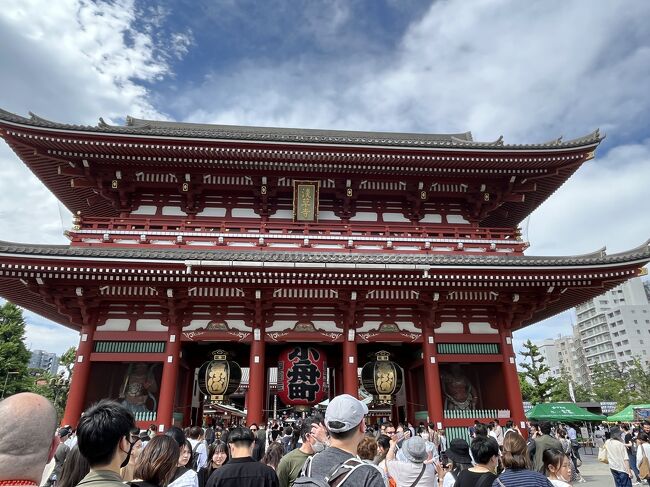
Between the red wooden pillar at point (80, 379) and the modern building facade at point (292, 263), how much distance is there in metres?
0.05

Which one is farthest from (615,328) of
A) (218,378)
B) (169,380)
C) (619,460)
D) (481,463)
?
(481,463)

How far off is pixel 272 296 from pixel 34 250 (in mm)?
6725

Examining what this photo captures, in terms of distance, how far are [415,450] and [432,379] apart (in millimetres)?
8977

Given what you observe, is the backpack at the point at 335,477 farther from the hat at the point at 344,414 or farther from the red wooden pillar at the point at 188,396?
the red wooden pillar at the point at 188,396

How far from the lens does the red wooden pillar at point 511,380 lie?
42.2 ft

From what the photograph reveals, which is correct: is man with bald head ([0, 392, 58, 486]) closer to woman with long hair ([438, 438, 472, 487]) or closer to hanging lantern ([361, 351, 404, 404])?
woman with long hair ([438, 438, 472, 487])

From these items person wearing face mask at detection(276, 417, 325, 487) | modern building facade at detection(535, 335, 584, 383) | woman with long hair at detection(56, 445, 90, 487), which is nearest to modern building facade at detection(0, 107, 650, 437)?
person wearing face mask at detection(276, 417, 325, 487)

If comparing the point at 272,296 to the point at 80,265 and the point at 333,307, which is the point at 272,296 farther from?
the point at 80,265

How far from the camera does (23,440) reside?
5.97 feet

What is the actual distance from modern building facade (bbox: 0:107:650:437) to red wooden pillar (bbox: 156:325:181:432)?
0.06 metres

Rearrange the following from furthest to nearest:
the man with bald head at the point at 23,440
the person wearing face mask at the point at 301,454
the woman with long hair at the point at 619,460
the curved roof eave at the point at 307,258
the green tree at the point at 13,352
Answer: the green tree at the point at 13,352 → the curved roof eave at the point at 307,258 → the woman with long hair at the point at 619,460 → the person wearing face mask at the point at 301,454 → the man with bald head at the point at 23,440

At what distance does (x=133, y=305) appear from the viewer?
13.1 metres

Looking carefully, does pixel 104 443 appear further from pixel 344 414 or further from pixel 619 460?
pixel 619 460

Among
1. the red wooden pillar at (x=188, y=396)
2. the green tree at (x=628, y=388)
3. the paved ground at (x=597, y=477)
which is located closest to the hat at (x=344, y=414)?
the paved ground at (x=597, y=477)
